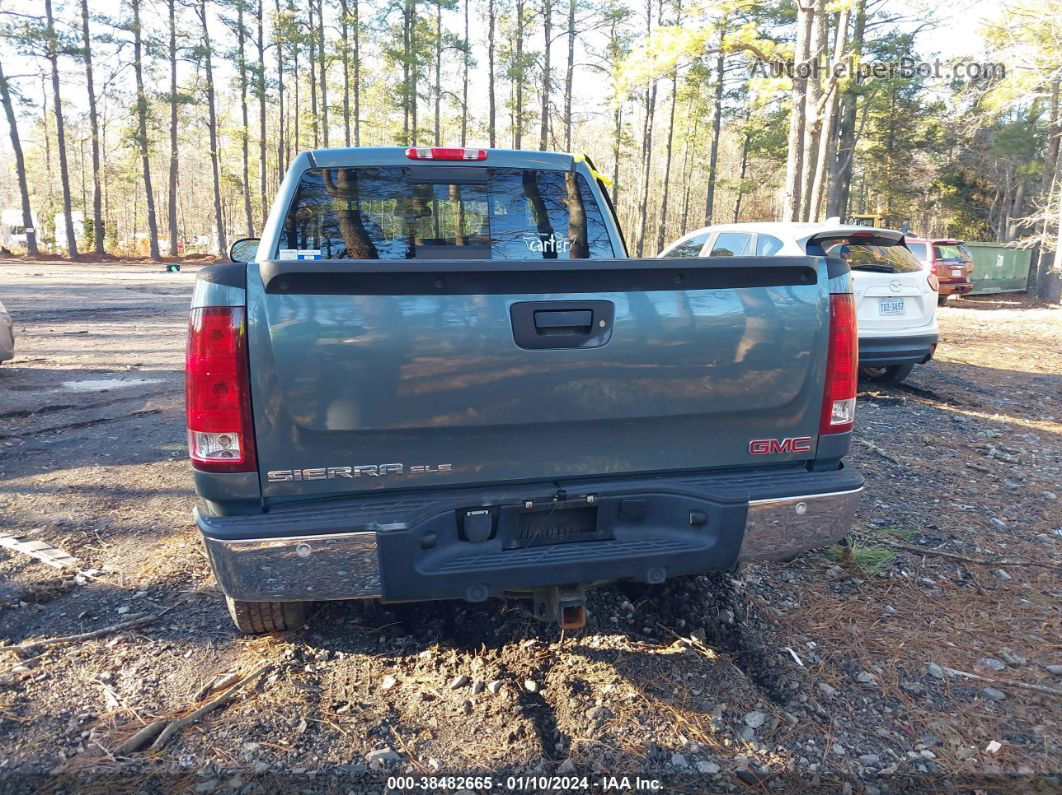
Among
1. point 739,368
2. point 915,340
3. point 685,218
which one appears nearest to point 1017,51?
point 915,340

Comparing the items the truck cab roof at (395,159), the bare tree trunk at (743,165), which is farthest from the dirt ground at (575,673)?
the bare tree trunk at (743,165)

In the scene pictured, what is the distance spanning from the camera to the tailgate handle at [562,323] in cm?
241

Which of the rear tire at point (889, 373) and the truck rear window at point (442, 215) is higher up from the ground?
the truck rear window at point (442, 215)

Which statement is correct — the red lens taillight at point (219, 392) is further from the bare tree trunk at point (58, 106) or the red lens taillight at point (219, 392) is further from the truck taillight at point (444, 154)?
the bare tree trunk at point (58, 106)

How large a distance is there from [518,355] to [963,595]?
9.33ft

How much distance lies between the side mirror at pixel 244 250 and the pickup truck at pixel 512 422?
193 cm

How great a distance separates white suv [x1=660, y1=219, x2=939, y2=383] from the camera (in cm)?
757

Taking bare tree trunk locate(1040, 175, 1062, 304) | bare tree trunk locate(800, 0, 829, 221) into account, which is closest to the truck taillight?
bare tree trunk locate(800, 0, 829, 221)

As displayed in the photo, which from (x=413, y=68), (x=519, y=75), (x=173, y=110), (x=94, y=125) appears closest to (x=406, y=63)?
(x=413, y=68)

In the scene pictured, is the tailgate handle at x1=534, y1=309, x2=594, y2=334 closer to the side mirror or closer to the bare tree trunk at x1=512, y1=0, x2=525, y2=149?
the side mirror

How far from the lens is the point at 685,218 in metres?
55.2

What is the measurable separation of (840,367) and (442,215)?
2.23 m

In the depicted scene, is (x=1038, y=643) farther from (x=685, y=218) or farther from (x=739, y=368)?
(x=685, y=218)

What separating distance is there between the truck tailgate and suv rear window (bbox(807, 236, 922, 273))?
562cm
